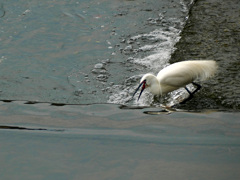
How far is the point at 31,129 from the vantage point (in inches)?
136

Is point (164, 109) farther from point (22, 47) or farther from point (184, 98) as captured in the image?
point (22, 47)

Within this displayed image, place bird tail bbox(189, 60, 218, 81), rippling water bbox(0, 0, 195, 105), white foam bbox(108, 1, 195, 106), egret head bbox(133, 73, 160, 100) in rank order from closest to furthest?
egret head bbox(133, 73, 160, 100) → bird tail bbox(189, 60, 218, 81) → white foam bbox(108, 1, 195, 106) → rippling water bbox(0, 0, 195, 105)

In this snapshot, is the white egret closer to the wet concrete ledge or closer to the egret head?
the egret head

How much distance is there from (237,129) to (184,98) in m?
1.00

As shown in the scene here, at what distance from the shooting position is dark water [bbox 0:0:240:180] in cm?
302

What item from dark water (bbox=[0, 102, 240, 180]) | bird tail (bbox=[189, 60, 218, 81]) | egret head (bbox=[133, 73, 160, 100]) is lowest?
dark water (bbox=[0, 102, 240, 180])

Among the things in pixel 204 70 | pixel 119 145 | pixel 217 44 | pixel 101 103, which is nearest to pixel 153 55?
pixel 217 44

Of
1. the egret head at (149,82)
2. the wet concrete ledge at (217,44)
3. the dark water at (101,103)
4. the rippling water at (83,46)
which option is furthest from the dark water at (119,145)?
the rippling water at (83,46)

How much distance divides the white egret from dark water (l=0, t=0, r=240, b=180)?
226mm

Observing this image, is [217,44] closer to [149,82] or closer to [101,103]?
[149,82]

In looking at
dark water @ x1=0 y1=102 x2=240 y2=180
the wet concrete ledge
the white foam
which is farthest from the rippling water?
dark water @ x1=0 y1=102 x2=240 y2=180

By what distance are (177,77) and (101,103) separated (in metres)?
0.87

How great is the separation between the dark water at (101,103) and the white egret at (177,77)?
0.23 m

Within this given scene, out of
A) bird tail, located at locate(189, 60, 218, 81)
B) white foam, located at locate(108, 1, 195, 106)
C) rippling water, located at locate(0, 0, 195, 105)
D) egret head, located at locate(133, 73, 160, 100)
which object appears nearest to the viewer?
egret head, located at locate(133, 73, 160, 100)
